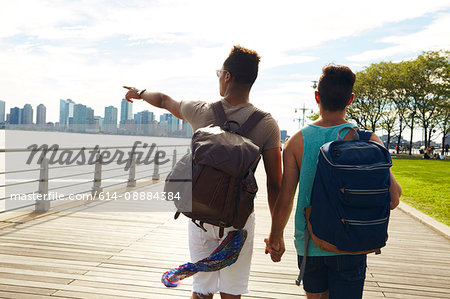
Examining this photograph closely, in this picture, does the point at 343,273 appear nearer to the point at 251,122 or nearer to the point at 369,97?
the point at 251,122

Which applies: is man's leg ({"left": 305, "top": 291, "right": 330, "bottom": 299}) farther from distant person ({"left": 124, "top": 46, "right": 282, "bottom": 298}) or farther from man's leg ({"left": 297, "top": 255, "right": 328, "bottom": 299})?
distant person ({"left": 124, "top": 46, "right": 282, "bottom": 298})

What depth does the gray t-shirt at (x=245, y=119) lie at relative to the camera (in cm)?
220

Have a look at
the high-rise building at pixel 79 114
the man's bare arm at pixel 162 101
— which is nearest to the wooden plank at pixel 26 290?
the man's bare arm at pixel 162 101

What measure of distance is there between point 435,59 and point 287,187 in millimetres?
44363

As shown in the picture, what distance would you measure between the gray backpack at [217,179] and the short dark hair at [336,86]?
52 cm

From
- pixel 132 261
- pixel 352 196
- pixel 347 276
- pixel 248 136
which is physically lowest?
pixel 132 261

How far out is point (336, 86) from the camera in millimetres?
2174

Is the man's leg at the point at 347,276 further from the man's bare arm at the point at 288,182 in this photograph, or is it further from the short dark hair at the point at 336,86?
the short dark hair at the point at 336,86

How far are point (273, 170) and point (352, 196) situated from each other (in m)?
0.54

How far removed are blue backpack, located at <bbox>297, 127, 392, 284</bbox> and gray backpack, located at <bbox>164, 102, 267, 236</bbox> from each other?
0.36m

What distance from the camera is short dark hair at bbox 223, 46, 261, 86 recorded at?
2197 millimetres

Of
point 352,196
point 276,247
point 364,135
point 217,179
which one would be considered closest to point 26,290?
point 276,247

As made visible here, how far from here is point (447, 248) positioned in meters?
5.64

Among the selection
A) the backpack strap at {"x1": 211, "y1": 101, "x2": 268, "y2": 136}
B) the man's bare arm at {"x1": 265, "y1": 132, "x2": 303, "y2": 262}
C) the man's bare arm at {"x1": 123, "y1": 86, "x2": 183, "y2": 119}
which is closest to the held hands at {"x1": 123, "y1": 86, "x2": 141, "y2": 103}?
the man's bare arm at {"x1": 123, "y1": 86, "x2": 183, "y2": 119}
